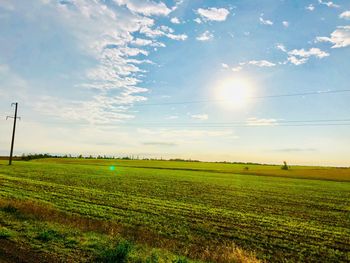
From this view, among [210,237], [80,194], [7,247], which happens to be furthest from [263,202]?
[7,247]

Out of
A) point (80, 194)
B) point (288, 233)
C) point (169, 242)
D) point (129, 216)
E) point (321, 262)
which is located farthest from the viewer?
point (80, 194)

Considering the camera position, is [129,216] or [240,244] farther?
[129,216]

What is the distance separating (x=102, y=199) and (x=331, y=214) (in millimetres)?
18371

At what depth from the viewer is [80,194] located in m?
26.4

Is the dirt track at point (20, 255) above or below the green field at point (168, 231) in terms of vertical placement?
above

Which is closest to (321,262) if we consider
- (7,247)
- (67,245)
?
(67,245)

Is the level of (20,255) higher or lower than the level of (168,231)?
higher

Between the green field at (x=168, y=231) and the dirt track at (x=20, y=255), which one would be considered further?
the green field at (x=168, y=231)

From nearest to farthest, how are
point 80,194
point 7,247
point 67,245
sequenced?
point 7,247
point 67,245
point 80,194

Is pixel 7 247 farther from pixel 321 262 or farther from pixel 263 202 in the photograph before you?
pixel 263 202

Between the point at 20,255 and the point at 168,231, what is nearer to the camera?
the point at 20,255

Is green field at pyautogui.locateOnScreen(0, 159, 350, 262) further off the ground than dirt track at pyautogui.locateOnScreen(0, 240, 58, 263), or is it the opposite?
dirt track at pyautogui.locateOnScreen(0, 240, 58, 263)

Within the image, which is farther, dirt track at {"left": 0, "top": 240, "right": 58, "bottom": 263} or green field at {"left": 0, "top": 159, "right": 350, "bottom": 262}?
green field at {"left": 0, "top": 159, "right": 350, "bottom": 262}

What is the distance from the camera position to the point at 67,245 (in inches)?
422
